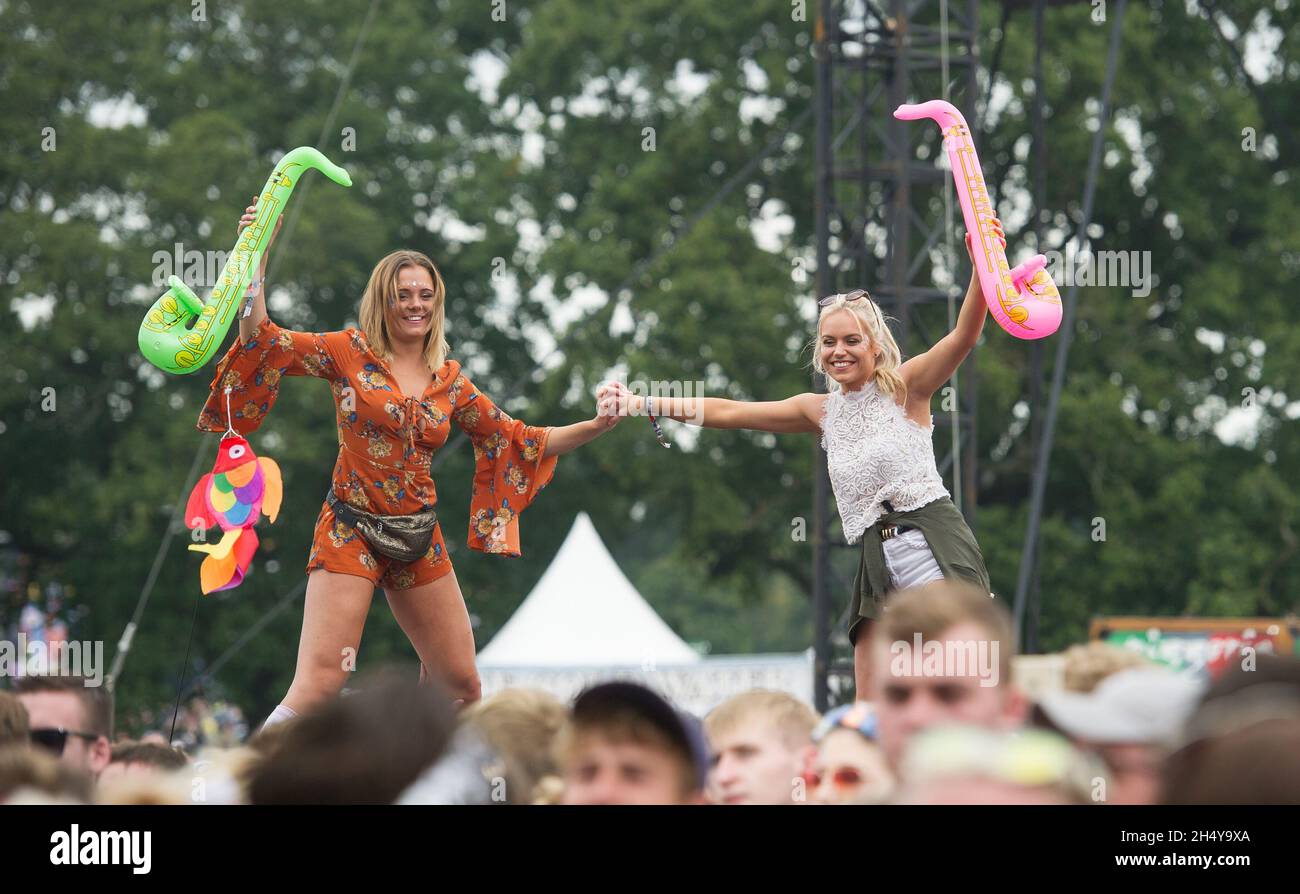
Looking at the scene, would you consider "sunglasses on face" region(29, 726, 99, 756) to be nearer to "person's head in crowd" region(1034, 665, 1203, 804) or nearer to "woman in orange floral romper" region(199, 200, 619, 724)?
"woman in orange floral romper" region(199, 200, 619, 724)

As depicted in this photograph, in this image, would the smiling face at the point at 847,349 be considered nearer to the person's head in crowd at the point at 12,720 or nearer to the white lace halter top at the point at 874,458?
the white lace halter top at the point at 874,458

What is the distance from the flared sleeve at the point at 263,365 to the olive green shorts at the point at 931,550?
1584 millimetres

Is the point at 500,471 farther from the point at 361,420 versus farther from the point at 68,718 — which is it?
the point at 68,718

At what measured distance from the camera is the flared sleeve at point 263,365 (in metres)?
4.79

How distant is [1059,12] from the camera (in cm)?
1809

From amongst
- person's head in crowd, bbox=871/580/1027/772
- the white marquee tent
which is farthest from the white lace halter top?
the white marquee tent

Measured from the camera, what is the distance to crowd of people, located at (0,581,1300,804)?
6.20 ft

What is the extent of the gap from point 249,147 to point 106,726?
15639 millimetres

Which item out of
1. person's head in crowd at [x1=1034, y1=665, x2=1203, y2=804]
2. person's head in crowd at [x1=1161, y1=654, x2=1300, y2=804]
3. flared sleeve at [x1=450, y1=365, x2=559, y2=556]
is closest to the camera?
person's head in crowd at [x1=1161, y1=654, x2=1300, y2=804]

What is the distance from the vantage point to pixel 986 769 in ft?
6.08

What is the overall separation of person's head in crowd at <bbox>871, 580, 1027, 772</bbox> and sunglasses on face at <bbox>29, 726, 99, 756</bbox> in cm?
202

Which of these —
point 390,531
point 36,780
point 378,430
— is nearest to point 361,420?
point 378,430
